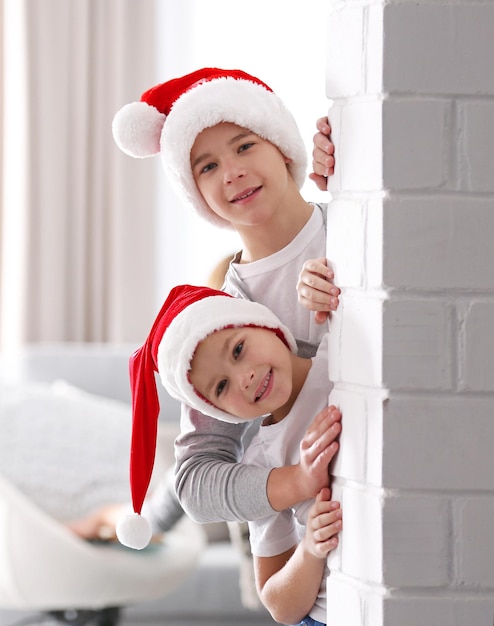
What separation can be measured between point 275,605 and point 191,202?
57 cm

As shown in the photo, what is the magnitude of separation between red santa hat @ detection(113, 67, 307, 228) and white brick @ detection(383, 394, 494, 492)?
0.53m

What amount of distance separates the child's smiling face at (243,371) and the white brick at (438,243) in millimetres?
265

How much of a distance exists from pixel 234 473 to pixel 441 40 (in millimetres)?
534

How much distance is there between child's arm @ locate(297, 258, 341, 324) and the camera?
103cm

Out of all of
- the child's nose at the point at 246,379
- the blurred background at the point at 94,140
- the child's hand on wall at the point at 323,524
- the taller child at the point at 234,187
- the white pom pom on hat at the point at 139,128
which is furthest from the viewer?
the blurred background at the point at 94,140

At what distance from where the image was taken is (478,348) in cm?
92

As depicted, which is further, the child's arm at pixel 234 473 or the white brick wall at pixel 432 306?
the child's arm at pixel 234 473

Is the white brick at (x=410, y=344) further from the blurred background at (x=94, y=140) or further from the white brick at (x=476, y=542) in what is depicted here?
the blurred background at (x=94, y=140)

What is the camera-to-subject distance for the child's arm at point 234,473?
40.9 inches

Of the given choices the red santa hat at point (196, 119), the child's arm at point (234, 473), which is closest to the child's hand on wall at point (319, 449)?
the child's arm at point (234, 473)

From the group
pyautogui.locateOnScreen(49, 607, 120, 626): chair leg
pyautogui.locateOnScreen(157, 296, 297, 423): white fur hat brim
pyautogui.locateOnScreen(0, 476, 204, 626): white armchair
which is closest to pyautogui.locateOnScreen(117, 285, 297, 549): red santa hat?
pyautogui.locateOnScreen(157, 296, 297, 423): white fur hat brim

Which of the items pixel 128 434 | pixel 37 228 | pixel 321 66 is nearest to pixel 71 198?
pixel 37 228

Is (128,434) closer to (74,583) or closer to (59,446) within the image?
(59,446)

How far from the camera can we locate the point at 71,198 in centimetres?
423
